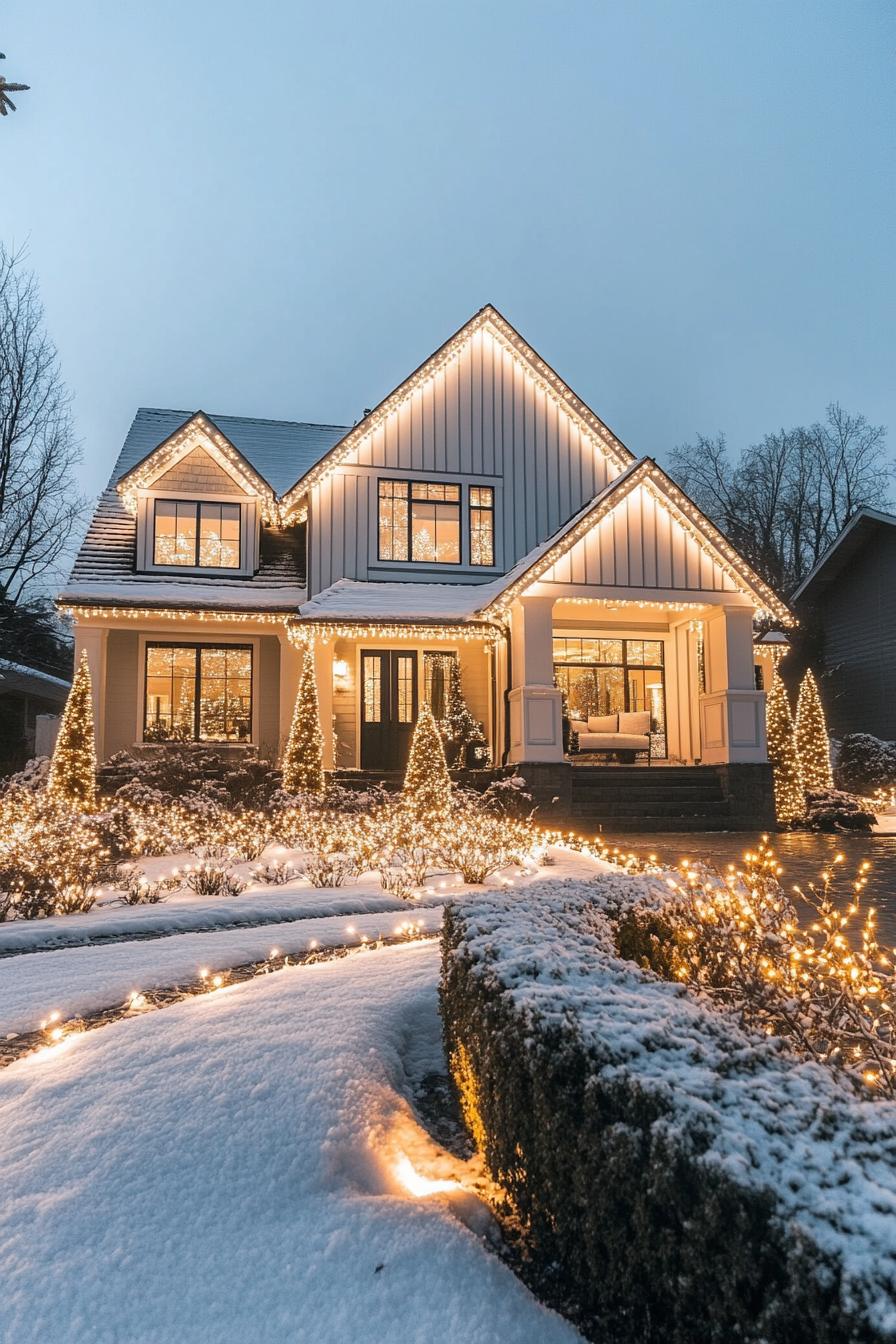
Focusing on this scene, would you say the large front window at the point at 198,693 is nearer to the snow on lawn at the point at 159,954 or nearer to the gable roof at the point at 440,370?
the gable roof at the point at 440,370

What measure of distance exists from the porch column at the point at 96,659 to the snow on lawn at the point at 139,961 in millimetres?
9330

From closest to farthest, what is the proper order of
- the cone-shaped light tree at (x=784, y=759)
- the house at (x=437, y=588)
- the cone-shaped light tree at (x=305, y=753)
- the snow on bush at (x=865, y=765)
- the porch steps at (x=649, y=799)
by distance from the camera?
the cone-shaped light tree at (x=305, y=753), the porch steps at (x=649, y=799), the house at (x=437, y=588), the cone-shaped light tree at (x=784, y=759), the snow on bush at (x=865, y=765)

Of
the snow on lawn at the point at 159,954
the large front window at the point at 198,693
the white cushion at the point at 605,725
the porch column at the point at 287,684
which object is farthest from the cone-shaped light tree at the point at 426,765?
the white cushion at the point at 605,725

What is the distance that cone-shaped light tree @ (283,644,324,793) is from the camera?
39.8ft

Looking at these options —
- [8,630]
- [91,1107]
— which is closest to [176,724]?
[8,630]

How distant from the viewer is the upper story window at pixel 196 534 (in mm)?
15258

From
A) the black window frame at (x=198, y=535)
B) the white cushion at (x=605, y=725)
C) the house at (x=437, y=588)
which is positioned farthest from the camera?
the white cushion at (x=605, y=725)

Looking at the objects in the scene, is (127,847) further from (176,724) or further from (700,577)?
(700,577)

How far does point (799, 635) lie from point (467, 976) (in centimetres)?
2410

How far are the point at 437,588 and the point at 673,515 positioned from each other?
4.36 m

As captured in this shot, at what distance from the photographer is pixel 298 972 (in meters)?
4.11

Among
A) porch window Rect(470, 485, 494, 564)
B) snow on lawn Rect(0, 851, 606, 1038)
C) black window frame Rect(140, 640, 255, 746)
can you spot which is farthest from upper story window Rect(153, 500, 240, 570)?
snow on lawn Rect(0, 851, 606, 1038)

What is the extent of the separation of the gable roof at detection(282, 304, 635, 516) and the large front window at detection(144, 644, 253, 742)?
10.0 feet

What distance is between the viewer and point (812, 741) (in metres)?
15.6
